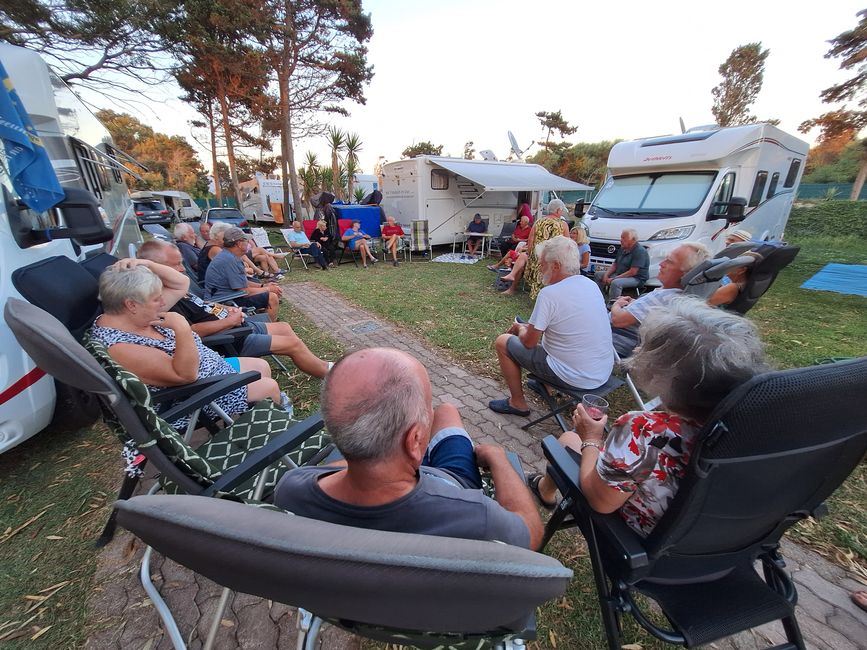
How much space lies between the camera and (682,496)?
1.00 meters

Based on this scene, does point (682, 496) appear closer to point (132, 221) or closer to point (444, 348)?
point (444, 348)

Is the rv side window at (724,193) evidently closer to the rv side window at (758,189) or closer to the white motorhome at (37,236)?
the rv side window at (758,189)

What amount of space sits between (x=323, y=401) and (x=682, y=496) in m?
1.04

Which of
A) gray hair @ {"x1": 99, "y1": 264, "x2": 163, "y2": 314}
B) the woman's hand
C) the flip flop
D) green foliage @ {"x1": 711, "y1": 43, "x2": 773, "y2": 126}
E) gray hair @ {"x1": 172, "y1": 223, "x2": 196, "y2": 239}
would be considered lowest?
the flip flop

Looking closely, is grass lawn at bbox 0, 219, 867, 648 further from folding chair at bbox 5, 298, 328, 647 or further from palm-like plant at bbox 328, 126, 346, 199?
palm-like plant at bbox 328, 126, 346, 199

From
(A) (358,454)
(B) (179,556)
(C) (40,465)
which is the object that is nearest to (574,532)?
(A) (358,454)

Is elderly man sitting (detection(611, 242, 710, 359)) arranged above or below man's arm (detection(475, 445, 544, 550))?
above

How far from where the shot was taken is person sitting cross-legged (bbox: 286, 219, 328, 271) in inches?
377

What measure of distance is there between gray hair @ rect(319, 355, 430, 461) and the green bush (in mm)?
20874

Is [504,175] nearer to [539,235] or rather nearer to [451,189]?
[451,189]

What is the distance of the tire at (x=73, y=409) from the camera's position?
6.53 feet

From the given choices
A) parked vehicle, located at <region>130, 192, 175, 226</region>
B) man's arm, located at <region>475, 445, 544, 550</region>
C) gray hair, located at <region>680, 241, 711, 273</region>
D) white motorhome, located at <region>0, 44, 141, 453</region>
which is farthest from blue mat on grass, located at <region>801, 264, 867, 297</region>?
parked vehicle, located at <region>130, 192, 175, 226</region>

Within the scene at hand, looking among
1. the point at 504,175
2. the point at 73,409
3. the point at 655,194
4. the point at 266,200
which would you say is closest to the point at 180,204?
the point at 266,200

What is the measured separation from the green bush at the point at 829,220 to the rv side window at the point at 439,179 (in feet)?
49.6
